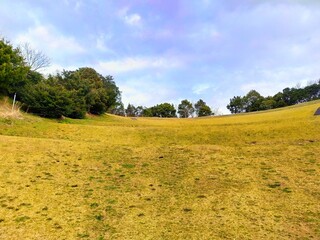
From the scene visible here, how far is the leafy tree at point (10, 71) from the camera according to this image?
30844 mm

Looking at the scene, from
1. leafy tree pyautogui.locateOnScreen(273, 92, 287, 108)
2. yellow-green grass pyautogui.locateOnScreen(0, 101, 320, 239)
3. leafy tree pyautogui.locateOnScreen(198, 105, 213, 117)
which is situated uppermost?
leafy tree pyautogui.locateOnScreen(273, 92, 287, 108)

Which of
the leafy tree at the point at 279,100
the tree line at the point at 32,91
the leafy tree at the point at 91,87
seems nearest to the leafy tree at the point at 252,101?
the leafy tree at the point at 279,100

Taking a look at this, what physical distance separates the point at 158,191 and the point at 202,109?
320 feet

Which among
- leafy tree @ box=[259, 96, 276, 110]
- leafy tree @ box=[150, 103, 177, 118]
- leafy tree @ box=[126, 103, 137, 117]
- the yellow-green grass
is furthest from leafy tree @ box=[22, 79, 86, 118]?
leafy tree @ box=[126, 103, 137, 117]

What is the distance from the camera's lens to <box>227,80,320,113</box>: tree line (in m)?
90.9

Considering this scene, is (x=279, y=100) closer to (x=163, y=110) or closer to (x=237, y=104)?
(x=237, y=104)

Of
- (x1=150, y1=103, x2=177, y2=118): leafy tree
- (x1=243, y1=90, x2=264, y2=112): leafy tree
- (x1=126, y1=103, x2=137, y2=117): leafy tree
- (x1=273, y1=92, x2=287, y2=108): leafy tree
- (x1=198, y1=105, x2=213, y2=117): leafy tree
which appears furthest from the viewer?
(x1=126, y1=103, x2=137, y2=117): leafy tree

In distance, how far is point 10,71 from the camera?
31234 mm

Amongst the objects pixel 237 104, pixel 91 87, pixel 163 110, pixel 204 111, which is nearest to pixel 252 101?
pixel 237 104

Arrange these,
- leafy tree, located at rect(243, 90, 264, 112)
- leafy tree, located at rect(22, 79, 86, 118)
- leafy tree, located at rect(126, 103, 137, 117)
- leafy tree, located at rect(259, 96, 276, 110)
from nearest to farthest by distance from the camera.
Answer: leafy tree, located at rect(22, 79, 86, 118) < leafy tree, located at rect(259, 96, 276, 110) < leafy tree, located at rect(243, 90, 264, 112) < leafy tree, located at rect(126, 103, 137, 117)

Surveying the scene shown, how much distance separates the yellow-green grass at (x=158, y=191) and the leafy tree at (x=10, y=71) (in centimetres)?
1743

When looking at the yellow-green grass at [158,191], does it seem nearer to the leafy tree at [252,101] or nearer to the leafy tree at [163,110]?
the leafy tree at [252,101]

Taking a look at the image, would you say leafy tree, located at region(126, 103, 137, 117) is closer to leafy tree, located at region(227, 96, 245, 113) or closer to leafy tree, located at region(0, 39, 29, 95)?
leafy tree, located at region(227, 96, 245, 113)

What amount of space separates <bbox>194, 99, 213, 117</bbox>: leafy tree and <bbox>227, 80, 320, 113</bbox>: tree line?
1226cm
